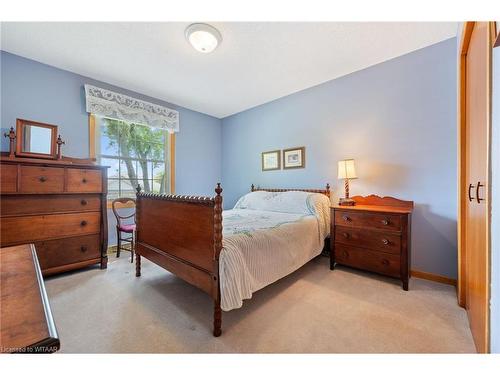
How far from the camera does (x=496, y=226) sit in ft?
3.07

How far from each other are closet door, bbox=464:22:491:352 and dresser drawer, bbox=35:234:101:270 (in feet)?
11.0

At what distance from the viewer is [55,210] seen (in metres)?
2.28

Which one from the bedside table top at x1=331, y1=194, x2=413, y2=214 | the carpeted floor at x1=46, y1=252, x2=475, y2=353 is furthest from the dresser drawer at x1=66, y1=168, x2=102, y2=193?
the bedside table top at x1=331, y1=194, x2=413, y2=214

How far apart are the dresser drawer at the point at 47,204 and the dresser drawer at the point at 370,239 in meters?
2.90

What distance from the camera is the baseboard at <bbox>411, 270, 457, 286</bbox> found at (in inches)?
85.6

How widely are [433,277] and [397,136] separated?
1592 millimetres

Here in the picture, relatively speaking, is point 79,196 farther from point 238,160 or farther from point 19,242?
point 238,160

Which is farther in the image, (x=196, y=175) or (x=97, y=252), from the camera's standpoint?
(x=196, y=175)

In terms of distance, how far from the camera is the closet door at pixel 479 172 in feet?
3.55
